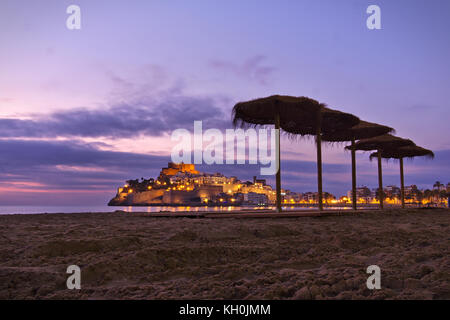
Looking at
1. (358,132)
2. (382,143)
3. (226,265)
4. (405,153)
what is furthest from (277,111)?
(405,153)

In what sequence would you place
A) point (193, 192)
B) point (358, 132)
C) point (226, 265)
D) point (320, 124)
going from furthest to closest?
point (193, 192) → point (358, 132) → point (320, 124) → point (226, 265)

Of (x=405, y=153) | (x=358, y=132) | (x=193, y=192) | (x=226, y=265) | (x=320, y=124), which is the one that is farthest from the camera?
(x=193, y=192)

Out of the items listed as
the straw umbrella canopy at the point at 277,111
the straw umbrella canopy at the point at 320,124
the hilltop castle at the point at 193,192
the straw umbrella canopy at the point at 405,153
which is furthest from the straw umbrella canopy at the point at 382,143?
the hilltop castle at the point at 193,192

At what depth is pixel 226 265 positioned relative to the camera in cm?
333

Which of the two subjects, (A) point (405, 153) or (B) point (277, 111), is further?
(A) point (405, 153)

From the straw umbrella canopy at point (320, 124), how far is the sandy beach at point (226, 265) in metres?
6.35

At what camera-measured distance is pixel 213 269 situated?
3238 millimetres

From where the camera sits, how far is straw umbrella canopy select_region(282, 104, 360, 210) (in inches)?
445

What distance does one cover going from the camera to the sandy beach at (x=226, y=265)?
8.29 feet

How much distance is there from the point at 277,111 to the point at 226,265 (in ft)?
24.3

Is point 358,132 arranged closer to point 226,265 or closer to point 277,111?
point 277,111

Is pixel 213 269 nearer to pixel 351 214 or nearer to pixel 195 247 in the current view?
pixel 195 247
